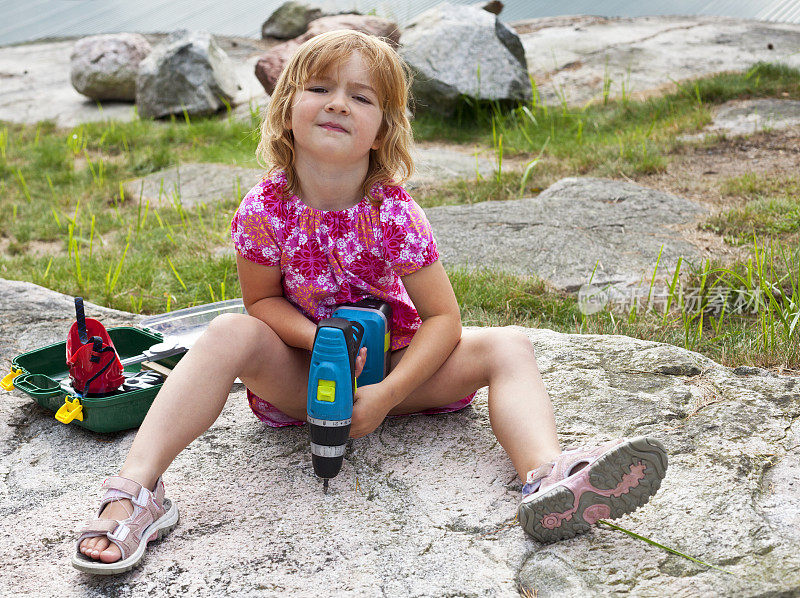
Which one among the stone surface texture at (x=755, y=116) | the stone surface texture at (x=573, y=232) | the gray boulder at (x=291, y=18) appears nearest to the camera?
the stone surface texture at (x=573, y=232)

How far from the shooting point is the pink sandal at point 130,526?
4.98ft

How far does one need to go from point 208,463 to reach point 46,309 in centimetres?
128

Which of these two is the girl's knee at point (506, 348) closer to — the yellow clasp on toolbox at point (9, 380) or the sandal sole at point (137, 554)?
the sandal sole at point (137, 554)

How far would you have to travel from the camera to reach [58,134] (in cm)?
677

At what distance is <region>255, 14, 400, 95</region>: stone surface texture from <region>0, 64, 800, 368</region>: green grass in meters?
0.50

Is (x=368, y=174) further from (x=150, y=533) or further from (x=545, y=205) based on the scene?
(x=545, y=205)

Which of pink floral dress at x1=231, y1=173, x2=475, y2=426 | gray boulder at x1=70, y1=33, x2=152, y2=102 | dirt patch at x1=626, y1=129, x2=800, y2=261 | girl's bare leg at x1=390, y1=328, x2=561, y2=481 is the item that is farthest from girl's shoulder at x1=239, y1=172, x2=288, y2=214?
gray boulder at x1=70, y1=33, x2=152, y2=102

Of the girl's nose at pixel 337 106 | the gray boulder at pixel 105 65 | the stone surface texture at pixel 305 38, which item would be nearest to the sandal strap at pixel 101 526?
the girl's nose at pixel 337 106

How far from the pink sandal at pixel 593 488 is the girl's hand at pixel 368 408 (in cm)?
40

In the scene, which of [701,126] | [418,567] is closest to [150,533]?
[418,567]

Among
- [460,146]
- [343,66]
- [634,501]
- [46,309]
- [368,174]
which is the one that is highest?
[343,66]

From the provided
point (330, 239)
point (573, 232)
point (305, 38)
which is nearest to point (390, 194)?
point (330, 239)

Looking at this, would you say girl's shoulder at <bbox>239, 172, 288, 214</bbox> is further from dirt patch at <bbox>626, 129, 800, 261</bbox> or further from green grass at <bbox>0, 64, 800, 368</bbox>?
dirt patch at <bbox>626, 129, 800, 261</bbox>

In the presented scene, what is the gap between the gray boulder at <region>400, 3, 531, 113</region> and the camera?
19.9 ft
